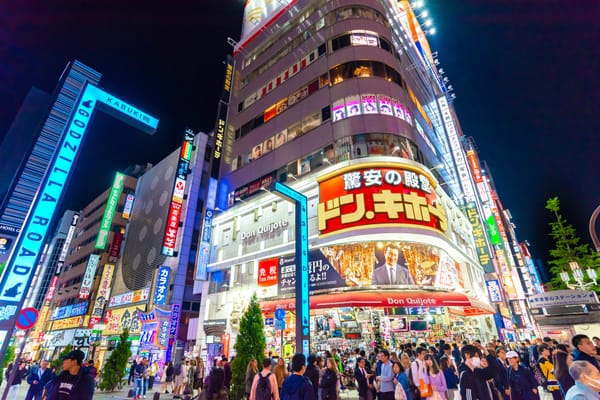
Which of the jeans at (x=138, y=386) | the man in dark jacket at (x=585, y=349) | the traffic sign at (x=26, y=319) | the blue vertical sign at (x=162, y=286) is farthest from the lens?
the blue vertical sign at (x=162, y=286)

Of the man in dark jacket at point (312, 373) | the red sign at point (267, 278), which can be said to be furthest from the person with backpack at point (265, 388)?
the red sign at point (267, 278)

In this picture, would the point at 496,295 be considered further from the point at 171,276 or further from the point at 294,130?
the point at 171,276

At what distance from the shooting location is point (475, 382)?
5.81 metres

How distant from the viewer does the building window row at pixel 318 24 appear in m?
24.7

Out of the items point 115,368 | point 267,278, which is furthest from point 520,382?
point 115,368

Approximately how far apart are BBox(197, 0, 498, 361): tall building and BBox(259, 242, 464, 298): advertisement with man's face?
0.07 meters

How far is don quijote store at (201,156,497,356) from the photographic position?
15711mm

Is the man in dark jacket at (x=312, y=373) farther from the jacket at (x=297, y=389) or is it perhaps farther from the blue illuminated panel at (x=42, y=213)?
the blue illuminated panel at (x=42, y=213)

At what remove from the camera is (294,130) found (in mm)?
23203

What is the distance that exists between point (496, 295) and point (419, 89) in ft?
68.7

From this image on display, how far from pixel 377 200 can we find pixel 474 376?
437 inches

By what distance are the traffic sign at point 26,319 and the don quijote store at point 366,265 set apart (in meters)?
8.60

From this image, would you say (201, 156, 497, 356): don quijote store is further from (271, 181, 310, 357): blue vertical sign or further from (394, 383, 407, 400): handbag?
(394, 383, 407, 400): handbag

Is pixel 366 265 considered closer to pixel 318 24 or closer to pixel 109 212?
pixel 318 24
